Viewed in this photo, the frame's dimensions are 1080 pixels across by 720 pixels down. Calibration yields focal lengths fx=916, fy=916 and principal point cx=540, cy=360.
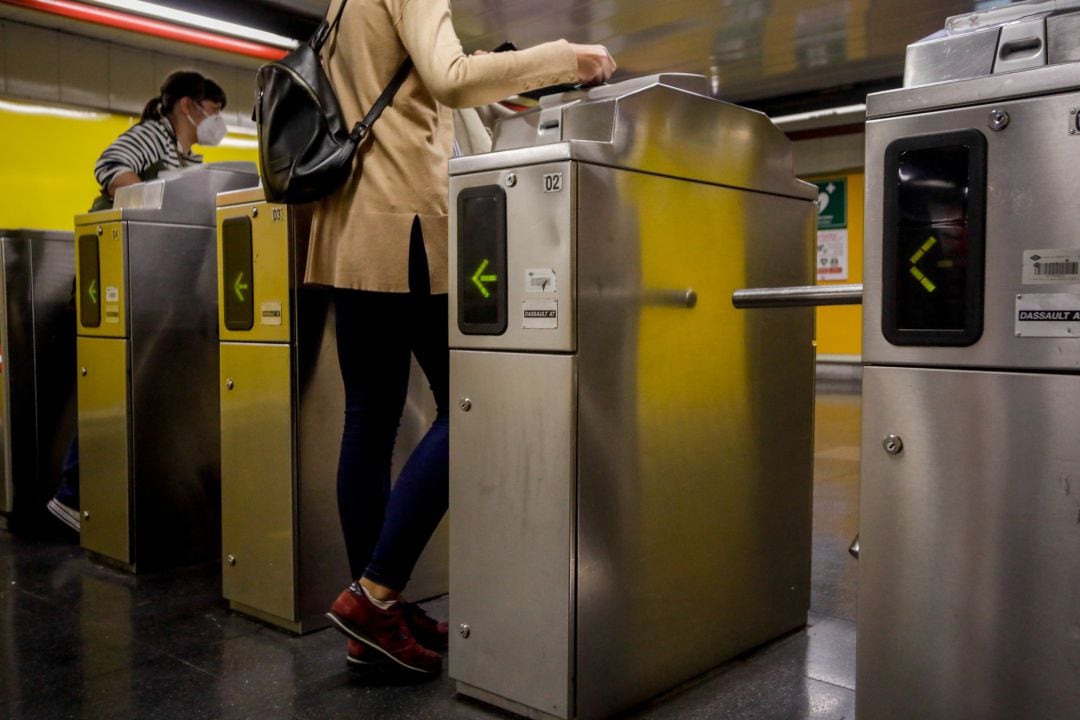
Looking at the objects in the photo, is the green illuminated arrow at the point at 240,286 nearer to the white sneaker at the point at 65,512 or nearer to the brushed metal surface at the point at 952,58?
the white sneaker at the point at 65,512

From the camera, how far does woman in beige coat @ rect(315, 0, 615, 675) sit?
158 centimetres

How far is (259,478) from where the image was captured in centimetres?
207

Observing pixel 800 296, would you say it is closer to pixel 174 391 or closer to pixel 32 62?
pixel 174 391

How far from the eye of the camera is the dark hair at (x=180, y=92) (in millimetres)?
2869

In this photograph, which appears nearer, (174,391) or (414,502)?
(414,502)

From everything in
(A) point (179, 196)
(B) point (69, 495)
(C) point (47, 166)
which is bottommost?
(B) point (69, 495)

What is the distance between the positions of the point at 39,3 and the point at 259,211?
15.9 feet

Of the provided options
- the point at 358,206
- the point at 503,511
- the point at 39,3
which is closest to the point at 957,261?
the point at 503,511

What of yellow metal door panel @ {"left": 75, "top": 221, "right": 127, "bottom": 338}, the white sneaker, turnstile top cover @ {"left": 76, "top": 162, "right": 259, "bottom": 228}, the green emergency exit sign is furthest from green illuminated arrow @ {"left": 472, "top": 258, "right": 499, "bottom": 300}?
the green emergency exit sign

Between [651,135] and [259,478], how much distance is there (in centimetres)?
117

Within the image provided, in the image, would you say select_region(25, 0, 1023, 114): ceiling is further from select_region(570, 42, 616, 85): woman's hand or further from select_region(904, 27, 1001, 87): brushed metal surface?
select_region(904, 27, 1001, 87): brushed metal surface

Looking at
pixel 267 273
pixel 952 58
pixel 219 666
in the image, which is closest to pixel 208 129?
pixel 267 273

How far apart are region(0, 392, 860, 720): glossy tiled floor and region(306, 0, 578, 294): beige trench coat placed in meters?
0.75

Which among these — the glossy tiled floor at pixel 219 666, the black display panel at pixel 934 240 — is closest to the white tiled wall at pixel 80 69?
the glossy tiled floor at pixel 219 666
